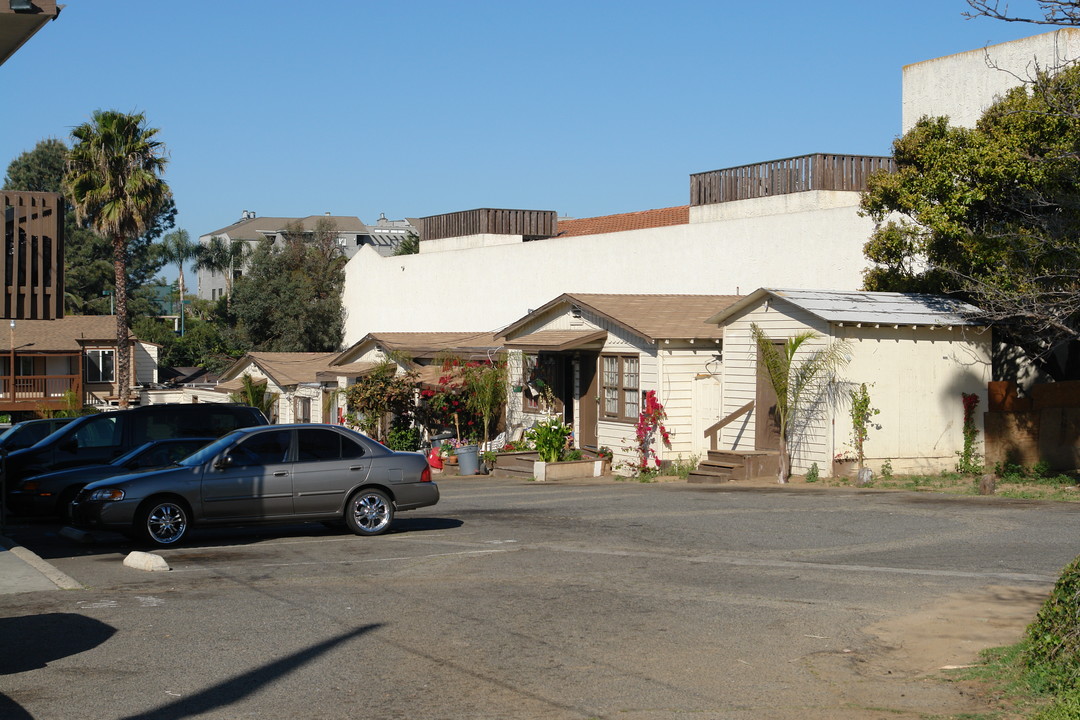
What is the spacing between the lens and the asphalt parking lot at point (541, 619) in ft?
23.0

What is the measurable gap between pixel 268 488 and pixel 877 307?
40.4 feet

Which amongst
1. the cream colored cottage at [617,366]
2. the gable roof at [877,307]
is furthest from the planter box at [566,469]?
the gable roof at [877,307]

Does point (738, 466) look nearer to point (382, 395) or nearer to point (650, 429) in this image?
point (650, 429)

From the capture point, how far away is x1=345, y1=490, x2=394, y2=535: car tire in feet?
46.9

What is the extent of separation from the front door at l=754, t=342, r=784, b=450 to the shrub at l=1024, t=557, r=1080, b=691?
14849 millimetres

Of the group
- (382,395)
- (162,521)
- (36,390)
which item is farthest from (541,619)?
(36,390)

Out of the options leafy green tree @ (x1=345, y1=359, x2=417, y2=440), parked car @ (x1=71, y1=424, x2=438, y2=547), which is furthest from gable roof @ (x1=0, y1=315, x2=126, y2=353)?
parked car @ (x1=71, y1=424, x2=438, y2=547)

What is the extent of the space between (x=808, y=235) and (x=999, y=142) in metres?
7.11

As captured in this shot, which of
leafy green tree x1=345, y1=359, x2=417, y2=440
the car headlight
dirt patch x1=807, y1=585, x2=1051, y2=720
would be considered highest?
leafy green tree x1=345, y1=359, x2=417, y2=440

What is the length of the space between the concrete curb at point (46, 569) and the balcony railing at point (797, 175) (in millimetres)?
23210

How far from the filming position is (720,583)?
10727 millimetres

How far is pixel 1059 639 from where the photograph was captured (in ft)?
22.2

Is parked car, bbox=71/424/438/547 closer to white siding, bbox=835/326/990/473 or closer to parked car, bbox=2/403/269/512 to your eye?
parked car, bbox=2/403/269/512

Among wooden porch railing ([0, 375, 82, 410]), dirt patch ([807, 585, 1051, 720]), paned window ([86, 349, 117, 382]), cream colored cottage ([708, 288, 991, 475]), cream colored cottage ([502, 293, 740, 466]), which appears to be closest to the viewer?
dirt patch ([807, 585, 1051, 720])
